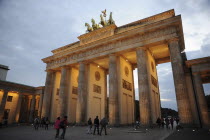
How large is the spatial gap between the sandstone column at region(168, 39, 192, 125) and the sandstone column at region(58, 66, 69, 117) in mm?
17709

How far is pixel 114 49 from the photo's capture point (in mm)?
22719

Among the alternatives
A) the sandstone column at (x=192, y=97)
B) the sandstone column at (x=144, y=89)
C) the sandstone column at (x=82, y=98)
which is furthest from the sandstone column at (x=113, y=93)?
the sandstone column at (x=192, y=97)

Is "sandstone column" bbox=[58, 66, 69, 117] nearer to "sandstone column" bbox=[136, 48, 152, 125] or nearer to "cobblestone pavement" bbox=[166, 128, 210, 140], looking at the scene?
"sandstone column" bbox=[136, 48, 152, 125]

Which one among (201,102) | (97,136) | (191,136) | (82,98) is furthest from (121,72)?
(191,136)

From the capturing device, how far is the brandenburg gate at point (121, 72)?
17.9 meters

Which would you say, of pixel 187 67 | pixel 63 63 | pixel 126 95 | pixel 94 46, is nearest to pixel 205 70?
pixel 187 67

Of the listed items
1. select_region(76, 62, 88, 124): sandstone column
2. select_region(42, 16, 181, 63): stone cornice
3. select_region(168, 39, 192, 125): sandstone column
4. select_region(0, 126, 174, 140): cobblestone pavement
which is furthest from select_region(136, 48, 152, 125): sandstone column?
select_region(76, 62, 88, 124): sandstone column

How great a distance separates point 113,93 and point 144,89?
434 cm

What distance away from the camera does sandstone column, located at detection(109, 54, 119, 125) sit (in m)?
19.9

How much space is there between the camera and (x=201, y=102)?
16.4 m

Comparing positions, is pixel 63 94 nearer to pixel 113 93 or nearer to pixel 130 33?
pixel 113 93

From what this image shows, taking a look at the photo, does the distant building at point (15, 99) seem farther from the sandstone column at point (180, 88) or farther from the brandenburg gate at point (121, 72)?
the sandstone column at point (180, 88)

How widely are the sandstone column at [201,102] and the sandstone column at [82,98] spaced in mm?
15204

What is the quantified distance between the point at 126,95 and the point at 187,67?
9.65 meters
